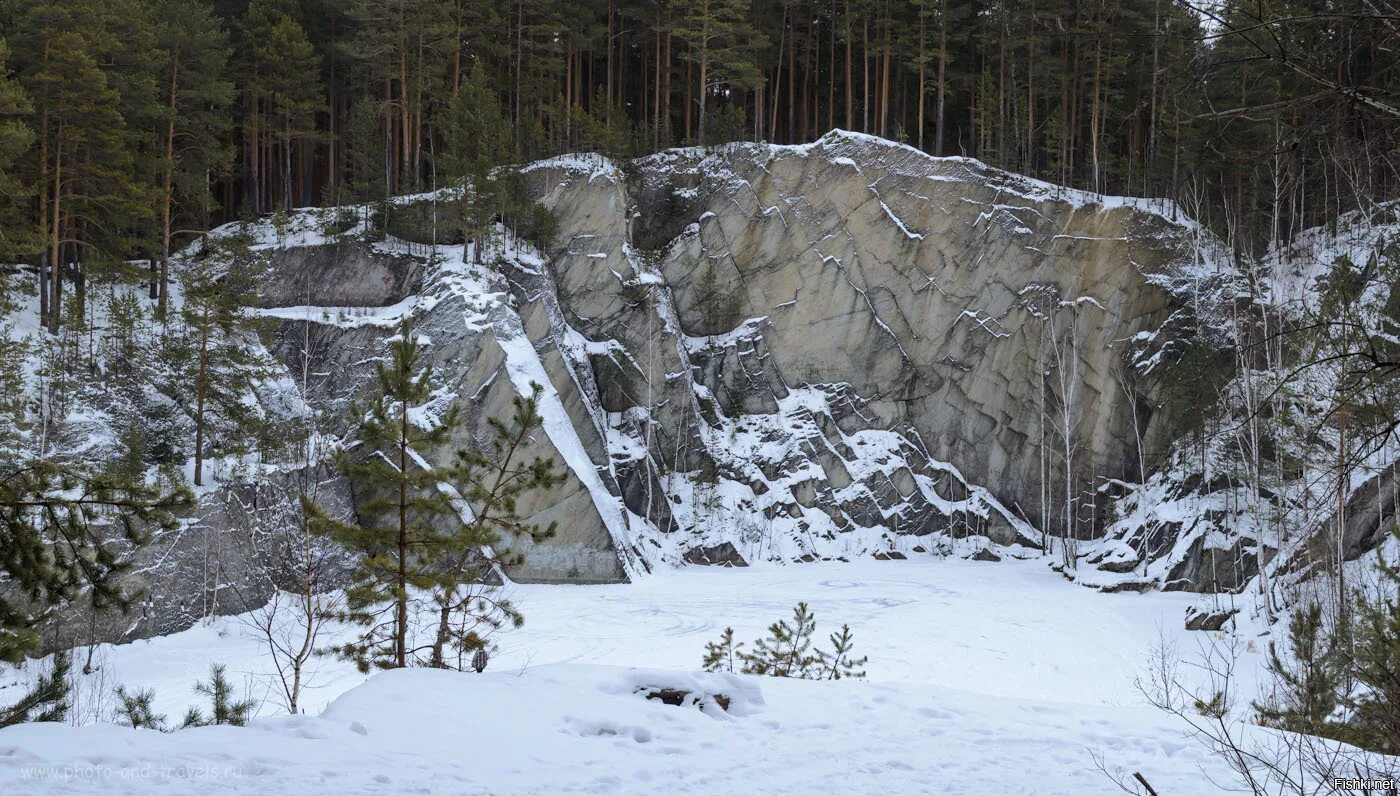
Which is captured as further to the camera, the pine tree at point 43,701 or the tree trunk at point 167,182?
the tree trunk at point 167,182

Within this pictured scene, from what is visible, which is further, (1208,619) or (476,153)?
(476,153)

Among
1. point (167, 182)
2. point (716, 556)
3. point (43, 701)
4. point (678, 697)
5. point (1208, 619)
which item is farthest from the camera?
point (716, 556)

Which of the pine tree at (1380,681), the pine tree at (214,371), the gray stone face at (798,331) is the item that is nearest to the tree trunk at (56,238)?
the pine tree at (214,371)

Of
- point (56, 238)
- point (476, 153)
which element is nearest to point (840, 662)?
point (476, 153)

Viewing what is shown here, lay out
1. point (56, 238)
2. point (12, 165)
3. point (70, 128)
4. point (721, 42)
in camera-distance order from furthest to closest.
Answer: point (721, 42) → point (70, 128) → point (12, 165) → point (56, 238)

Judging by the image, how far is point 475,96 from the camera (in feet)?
104

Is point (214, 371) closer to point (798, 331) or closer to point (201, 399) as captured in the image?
point (201, 399)

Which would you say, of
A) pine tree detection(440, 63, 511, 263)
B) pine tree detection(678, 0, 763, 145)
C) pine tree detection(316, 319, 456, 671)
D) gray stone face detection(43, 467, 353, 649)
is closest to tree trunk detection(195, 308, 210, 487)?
gray stone face detection(43, 467, 353, 649)

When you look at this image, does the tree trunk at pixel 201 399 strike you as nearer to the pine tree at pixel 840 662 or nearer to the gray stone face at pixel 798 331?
the gray stone face at pixel 798 331

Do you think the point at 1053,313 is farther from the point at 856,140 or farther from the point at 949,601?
the point at 949,601

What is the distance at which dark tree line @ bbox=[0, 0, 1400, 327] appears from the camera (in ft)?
84.2

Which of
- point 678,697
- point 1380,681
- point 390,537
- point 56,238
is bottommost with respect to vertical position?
point 678,697

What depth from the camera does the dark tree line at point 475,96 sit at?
25.7m

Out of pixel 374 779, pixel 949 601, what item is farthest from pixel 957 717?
pixel 949 601
